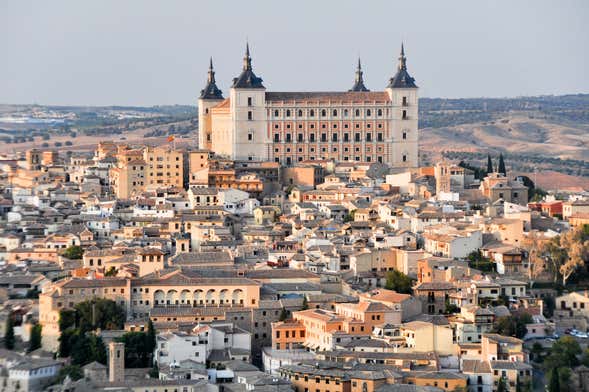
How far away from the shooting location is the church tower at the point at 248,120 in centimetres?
8231

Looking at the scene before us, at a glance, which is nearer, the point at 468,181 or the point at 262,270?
the point at 262,270

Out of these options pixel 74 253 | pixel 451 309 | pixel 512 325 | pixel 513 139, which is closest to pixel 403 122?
pixel 74 253

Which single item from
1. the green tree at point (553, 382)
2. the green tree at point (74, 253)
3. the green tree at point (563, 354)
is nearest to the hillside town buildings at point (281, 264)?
the green tree at point (74, 253)

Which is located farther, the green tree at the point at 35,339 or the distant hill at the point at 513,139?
the distant hill at the point at 513,139

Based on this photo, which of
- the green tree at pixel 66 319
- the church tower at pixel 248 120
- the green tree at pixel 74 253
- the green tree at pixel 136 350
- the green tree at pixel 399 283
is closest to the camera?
the green tree at pixel 136 350

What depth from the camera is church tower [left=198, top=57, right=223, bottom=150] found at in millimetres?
86375

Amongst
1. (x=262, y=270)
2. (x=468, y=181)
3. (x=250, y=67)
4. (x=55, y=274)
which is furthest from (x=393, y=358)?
(x=250, y=67)

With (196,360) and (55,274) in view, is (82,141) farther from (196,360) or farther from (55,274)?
(196,360)

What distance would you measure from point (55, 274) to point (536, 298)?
16329 mm

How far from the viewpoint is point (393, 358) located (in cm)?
4778

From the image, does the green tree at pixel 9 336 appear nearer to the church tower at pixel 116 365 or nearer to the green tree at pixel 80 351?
the green tree at pixel 80 351

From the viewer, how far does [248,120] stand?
8288cm

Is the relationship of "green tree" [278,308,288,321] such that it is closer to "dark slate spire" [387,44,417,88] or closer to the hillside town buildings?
the hillside town buildings

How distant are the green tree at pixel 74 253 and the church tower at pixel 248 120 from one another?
21126mm
